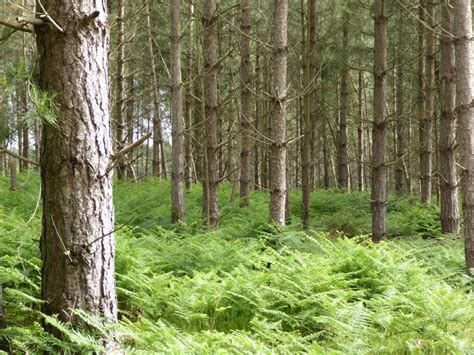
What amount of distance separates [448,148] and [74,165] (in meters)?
9.19

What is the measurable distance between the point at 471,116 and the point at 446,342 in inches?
130

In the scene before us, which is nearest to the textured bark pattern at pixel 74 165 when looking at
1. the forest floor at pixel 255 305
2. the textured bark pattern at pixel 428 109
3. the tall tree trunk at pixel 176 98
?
the forest floor at pixel 255 305

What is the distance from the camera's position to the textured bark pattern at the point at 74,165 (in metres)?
3.50

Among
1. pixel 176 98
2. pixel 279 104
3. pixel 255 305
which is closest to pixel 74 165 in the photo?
pixel 255 305

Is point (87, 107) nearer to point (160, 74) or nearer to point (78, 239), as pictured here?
point (78, 239)

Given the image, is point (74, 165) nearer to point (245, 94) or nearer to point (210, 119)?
point (210, 119)

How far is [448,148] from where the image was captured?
10742 mm

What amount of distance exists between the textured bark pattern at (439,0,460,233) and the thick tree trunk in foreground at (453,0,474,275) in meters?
4.24

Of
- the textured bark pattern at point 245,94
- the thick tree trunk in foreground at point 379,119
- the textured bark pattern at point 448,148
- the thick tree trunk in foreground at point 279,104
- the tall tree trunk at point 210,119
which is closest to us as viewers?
the thick tree trunk in foreground at point 279,104

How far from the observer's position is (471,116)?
246 inches

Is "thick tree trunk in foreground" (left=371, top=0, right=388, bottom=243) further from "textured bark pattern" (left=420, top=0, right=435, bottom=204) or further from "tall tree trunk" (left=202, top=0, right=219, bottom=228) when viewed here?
"textured bark pattern" (left=420, top=0, right=435, bottom=204)

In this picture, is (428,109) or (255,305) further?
(428,109)

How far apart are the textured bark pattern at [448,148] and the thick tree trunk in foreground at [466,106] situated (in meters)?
4.24

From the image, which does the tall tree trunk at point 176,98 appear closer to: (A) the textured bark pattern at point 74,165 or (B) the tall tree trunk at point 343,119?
(A) the textured bark pattern at point 74,165
